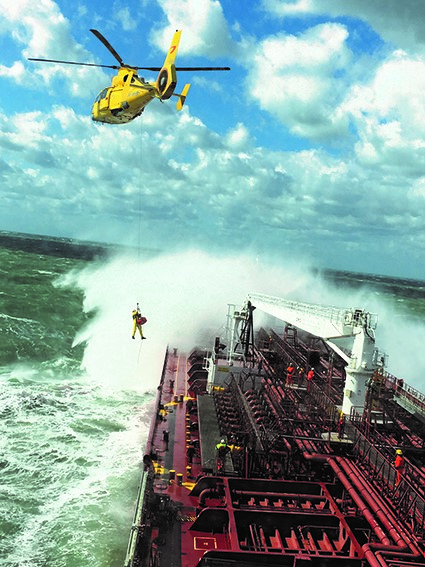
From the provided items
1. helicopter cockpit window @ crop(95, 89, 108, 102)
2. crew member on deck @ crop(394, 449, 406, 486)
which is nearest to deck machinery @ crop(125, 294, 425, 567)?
crew member on deck @ crop(394, 449, 406, 486)

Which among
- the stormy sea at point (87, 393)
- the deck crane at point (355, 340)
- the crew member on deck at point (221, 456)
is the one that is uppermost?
the deck crane at point (355, 340)

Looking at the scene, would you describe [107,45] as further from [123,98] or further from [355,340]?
[355,340]

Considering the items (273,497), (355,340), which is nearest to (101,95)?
(355,340)

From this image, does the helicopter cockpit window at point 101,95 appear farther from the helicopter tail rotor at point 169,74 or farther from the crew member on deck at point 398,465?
the crew member on deck at point 398,465

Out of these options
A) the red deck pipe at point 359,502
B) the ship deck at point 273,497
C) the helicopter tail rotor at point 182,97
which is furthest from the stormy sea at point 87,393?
the helicopter tail rotor at point 182,97

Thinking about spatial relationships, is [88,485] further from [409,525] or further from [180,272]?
[180,272]

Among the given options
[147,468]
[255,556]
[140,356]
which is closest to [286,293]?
[140,356]
